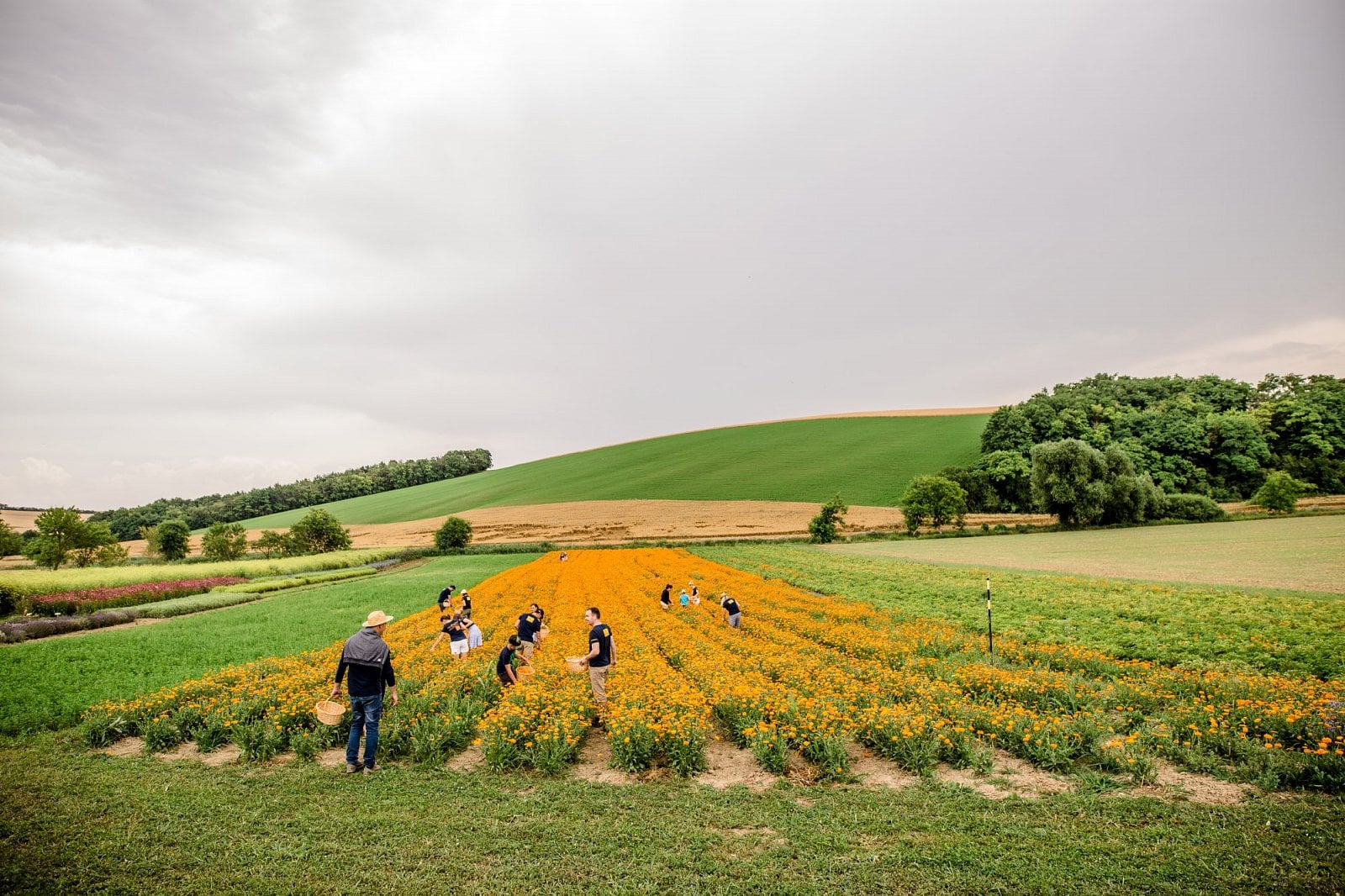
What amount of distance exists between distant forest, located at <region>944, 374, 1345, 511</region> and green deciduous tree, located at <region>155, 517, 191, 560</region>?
310 feet

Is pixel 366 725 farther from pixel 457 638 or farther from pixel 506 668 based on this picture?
pixel 457 638

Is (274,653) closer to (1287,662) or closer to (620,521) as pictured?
(1287,662)

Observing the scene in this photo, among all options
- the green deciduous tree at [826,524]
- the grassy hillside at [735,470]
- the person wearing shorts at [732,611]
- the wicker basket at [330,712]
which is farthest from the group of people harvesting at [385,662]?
the grassy hillside at [735,470]

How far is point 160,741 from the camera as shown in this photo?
1136cm

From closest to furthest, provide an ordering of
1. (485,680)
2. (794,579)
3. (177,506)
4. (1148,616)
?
(485,680), (1148,616), (794,579), (177,506)

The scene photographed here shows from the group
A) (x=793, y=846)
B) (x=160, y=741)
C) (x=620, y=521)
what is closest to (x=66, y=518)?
(x=620, y=521)

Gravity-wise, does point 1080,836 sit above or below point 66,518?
below

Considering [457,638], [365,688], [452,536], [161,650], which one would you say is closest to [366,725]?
[365,688]

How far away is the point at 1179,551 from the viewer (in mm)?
32250

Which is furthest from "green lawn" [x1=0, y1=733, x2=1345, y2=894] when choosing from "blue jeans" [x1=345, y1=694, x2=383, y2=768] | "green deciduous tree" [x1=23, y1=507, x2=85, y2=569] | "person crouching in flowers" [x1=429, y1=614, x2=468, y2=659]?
"green deciduous tree" [x1=23, y1=507, x2=85, y2=569]

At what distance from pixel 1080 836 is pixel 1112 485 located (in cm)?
5449

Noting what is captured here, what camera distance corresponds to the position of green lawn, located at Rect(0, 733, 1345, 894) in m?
6.27

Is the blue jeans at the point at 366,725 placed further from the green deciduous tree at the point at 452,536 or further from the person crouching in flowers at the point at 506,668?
the green deciduous tree at the point at 452,536

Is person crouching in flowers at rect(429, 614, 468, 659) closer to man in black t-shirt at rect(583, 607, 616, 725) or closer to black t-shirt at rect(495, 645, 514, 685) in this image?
black t-shirt at rect(495, 645, 514, 685)
